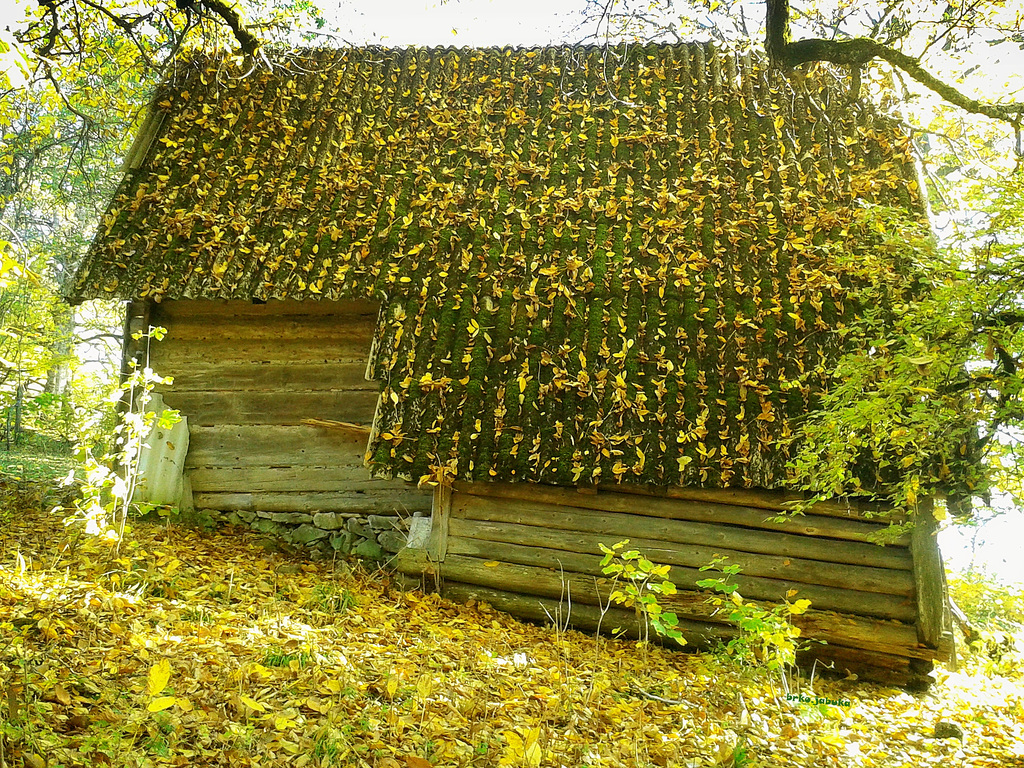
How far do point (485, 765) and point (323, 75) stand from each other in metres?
9.41

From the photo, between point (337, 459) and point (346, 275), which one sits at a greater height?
point (346, 275)

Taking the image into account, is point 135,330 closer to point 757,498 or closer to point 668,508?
point 668,508

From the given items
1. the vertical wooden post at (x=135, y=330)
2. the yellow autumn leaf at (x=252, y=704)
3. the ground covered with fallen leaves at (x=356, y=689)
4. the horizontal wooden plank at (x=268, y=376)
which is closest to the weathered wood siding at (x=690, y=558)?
the ground covered with fallen leaves at (x=356, y=689)

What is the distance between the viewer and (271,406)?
8.04m

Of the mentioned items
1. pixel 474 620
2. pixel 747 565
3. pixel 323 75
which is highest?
pixel 323 75

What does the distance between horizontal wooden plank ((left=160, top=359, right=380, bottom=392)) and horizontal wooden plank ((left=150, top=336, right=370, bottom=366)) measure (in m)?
0.05

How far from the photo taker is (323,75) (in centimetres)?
998

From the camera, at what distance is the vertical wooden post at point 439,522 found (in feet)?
22.1

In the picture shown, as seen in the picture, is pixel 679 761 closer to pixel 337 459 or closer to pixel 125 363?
pixel 337 459

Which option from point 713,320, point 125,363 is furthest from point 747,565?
point 125,363

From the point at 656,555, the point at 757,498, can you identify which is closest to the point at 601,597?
the point at 656,555

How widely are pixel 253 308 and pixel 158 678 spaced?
5.24 m

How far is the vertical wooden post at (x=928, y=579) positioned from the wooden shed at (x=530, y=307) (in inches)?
1.2

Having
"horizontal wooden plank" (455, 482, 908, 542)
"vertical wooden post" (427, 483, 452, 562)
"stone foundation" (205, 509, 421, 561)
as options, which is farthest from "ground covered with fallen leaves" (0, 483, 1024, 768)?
"horizontal wooden plank" (455, 482, 908, 542)
